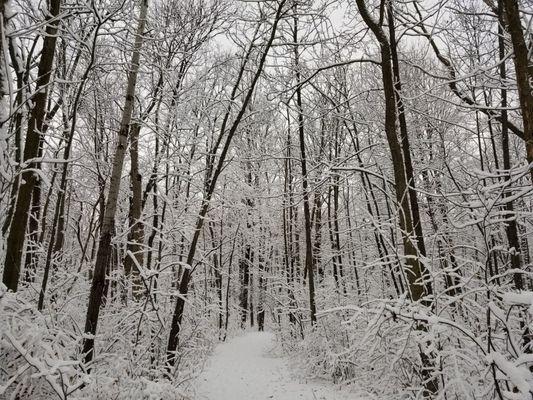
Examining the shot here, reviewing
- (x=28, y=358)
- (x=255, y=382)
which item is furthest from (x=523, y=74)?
(x=255, y=382)

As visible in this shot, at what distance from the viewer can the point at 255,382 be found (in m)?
8.44

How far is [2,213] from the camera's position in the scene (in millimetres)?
2742

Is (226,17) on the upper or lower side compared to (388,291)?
upper

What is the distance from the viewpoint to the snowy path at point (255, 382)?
7.01 meters

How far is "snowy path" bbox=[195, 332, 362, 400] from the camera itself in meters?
7.01

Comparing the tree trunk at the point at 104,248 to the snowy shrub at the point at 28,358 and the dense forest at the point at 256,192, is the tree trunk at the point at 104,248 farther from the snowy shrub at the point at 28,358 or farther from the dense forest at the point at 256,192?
the snowy shrub at the point at 28,358

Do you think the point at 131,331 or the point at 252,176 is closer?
the point at 131,331

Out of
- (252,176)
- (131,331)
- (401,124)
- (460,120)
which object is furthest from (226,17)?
(252,176)

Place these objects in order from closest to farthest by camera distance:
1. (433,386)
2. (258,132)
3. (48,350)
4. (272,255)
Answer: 1. (48,350)
2. (433,386)
3. (258,132)
4. (272,255)

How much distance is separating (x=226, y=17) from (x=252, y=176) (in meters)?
10.3

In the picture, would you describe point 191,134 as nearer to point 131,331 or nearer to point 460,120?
point 131,331

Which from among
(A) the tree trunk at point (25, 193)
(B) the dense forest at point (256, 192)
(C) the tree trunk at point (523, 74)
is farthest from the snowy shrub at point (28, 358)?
(C) the tree trunk at point (523, 74)

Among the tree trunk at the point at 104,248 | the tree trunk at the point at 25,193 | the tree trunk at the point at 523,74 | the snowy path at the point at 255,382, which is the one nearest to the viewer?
the tree trunk at the point at 523,74

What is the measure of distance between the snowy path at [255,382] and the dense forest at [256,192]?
46cm
